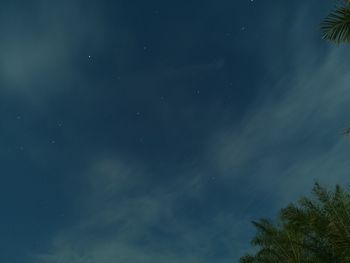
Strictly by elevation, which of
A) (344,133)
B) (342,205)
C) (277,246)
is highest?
(277,246)

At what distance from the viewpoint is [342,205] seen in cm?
1833

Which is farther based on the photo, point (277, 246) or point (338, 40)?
point (277, 246)

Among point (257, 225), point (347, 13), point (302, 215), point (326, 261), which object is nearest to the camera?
point (347, 13)

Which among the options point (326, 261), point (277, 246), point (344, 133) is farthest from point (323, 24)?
point (277, 246)

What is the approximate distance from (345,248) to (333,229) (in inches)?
29.6

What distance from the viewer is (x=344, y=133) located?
789 cm

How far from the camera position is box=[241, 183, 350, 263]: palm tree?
1778 cm

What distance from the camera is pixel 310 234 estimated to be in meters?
21.4

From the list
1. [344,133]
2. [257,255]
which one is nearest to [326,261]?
[257,255]

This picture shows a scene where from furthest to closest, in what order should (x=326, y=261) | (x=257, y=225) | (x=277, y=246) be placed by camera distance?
(x=257, y=225) < (x=277, y=246) < (x=326, y=261)

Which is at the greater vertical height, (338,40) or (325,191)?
(325,191)

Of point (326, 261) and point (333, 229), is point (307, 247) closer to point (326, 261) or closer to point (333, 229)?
point (326, 261)

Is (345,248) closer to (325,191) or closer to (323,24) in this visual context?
(325,191)

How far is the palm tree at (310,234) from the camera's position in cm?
1778
